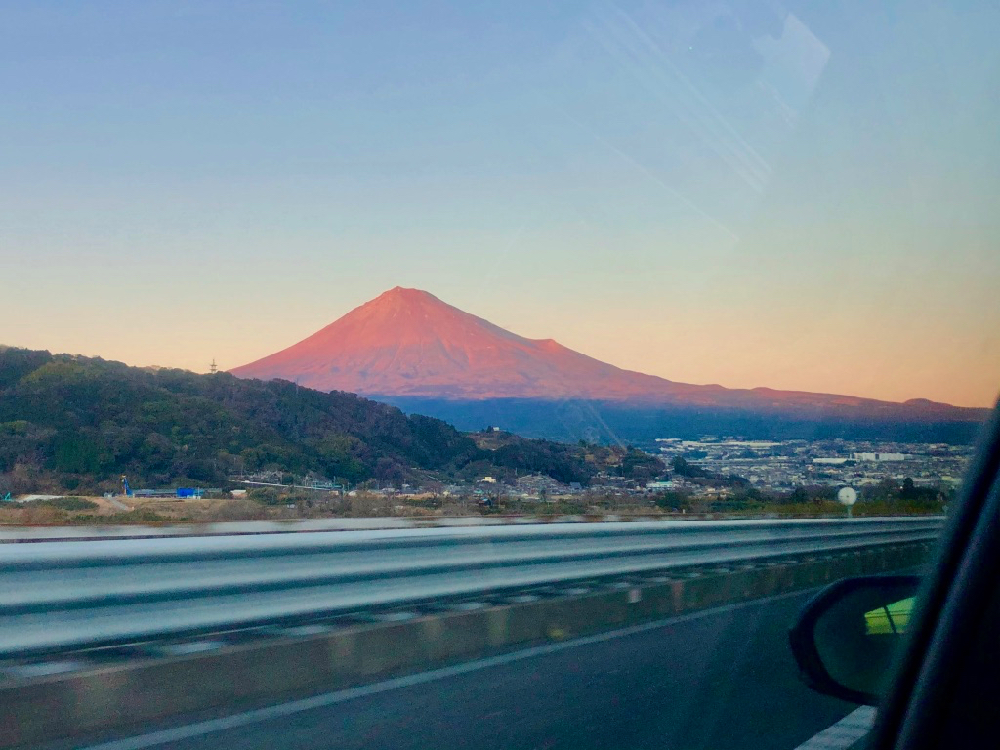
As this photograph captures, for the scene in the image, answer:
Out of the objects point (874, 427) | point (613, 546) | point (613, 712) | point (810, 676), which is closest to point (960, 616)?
point (810, 676)

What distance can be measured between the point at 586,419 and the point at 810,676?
450 inches

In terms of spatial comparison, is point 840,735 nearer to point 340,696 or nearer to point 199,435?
point 340,696

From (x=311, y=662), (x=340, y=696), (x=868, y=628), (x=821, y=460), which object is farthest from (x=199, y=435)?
(x=868, y=628)

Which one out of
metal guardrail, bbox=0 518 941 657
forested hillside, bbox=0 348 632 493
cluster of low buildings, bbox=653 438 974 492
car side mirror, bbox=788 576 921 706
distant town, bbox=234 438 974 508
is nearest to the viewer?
car side mirror, bbox=788 576 921 706

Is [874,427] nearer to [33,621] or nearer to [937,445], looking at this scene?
[937,445]

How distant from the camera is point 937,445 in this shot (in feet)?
10.7

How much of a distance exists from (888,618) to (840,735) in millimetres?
3449

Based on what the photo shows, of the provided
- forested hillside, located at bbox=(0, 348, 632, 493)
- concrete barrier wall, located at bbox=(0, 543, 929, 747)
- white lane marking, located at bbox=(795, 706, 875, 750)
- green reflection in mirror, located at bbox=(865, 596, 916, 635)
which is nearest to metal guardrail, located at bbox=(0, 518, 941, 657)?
concrete barrier wall, located at bbox=(0, 543, 929, 747)

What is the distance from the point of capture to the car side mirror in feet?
7.71

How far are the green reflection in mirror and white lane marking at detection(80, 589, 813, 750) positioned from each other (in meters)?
3.92

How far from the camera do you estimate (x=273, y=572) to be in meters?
6.66

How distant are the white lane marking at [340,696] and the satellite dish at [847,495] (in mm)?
2891

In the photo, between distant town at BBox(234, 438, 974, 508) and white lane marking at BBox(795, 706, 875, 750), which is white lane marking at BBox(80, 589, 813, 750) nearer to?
distant town at BBox(234, 438, 974, 508)

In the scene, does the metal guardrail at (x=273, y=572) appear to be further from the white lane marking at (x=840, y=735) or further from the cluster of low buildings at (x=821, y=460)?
the white lane marking at (x=840, y=735)
